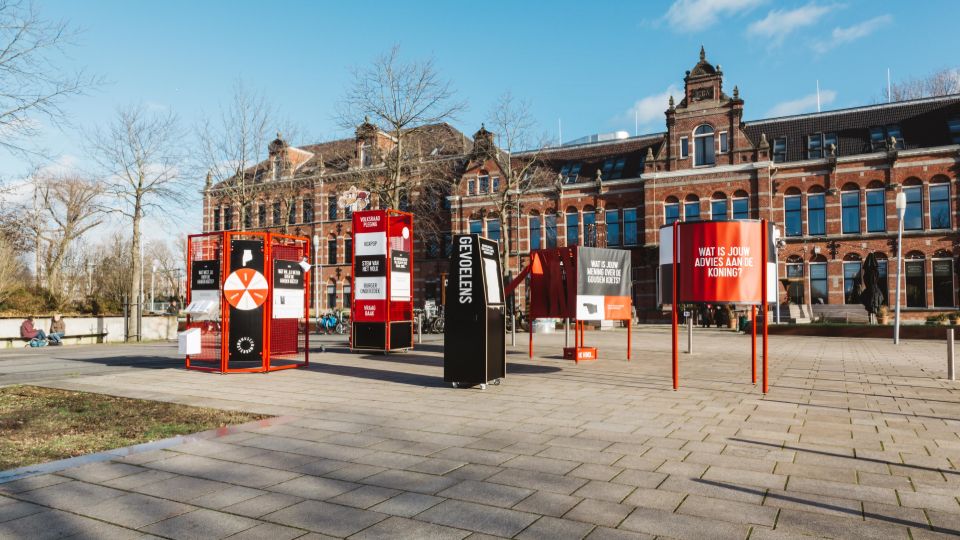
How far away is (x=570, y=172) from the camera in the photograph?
152 ft

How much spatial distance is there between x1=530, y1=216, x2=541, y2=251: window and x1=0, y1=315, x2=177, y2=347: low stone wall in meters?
25.7

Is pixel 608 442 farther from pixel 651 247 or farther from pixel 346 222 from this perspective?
pixel 346 222

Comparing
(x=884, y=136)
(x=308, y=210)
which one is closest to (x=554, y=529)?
(x=884, y=136)

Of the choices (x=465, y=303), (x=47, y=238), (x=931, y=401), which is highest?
(x=47, y=238)

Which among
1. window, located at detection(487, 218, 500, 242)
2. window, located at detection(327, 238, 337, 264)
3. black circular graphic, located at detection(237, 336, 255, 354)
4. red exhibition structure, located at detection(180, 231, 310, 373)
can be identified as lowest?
black circular graphic, located at detection(237, 336, 255, 354)

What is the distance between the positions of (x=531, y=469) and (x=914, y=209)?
129ft

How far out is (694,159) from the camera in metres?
40.1

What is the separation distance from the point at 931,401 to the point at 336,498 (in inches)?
325

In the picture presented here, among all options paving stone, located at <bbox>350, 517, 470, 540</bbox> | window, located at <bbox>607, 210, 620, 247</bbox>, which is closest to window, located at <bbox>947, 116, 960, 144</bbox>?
window, located at <bbox>607, 210, 620, 247</bbox>

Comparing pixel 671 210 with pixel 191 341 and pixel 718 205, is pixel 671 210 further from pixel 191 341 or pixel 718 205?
pixel 191 341

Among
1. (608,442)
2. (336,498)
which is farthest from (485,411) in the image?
(336,498)

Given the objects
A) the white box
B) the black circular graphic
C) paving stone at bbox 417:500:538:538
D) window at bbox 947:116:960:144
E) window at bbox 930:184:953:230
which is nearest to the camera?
paving stone at bbox 417:500:538:538

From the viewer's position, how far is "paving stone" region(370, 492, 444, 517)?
3887 millimetres

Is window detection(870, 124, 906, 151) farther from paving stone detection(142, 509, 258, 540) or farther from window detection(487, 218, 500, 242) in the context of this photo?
paving stone detection(142, 509, 258, 540)
